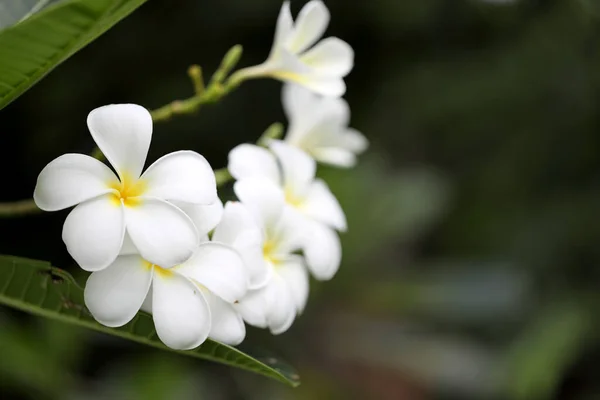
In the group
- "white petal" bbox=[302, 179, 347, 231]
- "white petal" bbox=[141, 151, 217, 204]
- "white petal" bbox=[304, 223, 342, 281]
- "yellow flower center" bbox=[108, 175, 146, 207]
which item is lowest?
"yellow flower center" bbox=[108, 175, 146, 207]

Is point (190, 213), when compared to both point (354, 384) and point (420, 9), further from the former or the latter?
point (354, 384)

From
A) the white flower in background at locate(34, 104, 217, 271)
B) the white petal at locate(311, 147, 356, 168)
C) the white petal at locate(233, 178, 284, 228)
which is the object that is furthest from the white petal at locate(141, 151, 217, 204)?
the white petal at locate(311, 147, 356, 168)

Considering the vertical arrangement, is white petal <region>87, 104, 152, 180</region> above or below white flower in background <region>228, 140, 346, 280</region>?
below

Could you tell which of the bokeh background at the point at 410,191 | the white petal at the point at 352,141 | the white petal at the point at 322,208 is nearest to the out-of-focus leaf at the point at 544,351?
the bokeh background at the point at 410,191

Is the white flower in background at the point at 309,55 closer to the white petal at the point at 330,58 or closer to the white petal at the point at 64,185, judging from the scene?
the white petal at the point at 330,58

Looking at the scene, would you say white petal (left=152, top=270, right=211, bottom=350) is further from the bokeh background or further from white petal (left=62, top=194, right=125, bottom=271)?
the bokeh background

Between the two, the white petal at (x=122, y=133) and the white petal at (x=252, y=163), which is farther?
the white petal at (x=252, y=163)

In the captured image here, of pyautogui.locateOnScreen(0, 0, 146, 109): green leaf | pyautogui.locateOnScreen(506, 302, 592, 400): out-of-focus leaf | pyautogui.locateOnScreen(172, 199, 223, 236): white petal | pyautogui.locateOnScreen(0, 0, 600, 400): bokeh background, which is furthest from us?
pyautogui.locateOnScreen(506, 302, 592, 400): out-of-focus leaf

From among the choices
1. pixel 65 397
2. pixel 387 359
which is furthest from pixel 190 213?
pixel 387 359
